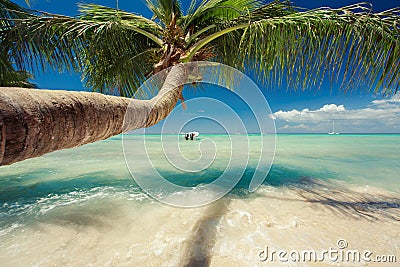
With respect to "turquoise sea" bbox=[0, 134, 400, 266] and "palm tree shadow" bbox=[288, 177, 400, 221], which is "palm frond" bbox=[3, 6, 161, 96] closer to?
"turquoise sea" bbox=[0, 134, 400, 266]

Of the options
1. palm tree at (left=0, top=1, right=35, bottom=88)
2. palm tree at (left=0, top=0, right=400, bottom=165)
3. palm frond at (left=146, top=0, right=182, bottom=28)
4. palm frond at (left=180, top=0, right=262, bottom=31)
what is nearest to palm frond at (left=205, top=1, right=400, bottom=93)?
palm tree at (left=0, top=0, right=400, bottom=165)

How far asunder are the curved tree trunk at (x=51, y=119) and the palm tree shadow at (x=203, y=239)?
4.30ft

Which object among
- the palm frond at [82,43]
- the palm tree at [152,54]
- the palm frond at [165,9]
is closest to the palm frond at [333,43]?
the palm tree at [152,54]

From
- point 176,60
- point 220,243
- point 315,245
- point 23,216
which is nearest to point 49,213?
point 23,216

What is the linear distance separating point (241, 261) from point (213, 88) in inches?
A: 110

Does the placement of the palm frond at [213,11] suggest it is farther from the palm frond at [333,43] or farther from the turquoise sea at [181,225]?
the turquoise sea at [181,225]

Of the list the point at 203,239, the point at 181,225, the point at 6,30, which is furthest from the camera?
the point at 6,30

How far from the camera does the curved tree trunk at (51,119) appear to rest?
50 cm

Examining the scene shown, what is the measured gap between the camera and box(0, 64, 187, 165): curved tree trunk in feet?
1.64

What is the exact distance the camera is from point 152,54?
3895 millimetres

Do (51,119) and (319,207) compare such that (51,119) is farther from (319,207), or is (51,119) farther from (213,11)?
(213,11)

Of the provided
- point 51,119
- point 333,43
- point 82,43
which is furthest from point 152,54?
point 51,119

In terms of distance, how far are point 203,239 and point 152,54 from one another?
341cm

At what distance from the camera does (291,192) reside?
3.47m
